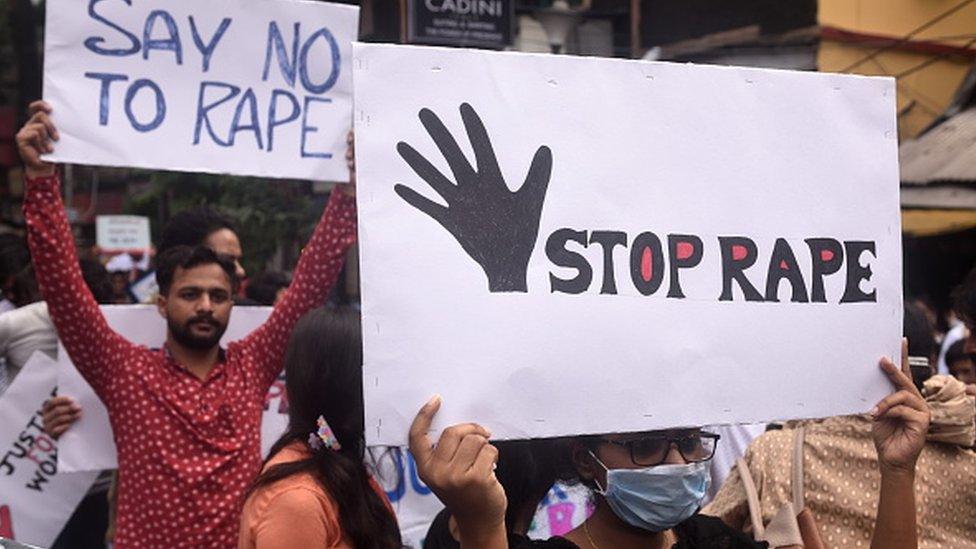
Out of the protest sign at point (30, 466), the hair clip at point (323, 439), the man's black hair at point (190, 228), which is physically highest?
the man's black hair at point (190, 228)

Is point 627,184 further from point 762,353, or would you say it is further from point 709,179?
point 762,353

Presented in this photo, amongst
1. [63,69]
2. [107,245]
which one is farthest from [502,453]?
[107,245]

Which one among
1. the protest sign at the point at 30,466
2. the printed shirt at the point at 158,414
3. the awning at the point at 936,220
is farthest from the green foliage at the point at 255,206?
the printed shirt at the point at 158,414

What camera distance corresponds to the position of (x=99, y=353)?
375cm

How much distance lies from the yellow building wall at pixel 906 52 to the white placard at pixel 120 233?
8.02 meters

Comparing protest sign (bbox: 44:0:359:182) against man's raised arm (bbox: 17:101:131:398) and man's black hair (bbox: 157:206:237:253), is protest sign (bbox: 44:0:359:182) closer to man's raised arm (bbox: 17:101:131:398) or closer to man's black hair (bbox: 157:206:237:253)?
man's raised arm (bbox: 17:101:131:398)

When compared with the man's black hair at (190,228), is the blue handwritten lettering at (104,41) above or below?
above

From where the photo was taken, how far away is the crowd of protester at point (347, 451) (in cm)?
252

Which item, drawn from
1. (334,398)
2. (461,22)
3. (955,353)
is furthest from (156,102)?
(461,22)

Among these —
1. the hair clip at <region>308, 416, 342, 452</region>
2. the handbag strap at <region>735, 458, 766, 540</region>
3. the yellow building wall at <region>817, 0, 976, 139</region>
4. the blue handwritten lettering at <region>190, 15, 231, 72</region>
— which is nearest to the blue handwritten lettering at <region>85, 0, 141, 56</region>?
the blue handwritten lettering at <region>190, 15, 231, 72</region>

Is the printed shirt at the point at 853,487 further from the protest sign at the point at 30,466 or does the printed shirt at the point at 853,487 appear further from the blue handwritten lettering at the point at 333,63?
the protest sign at the point at 30,466

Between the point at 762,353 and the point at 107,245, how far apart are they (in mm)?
12959

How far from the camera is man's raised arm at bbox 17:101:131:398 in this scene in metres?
3.61

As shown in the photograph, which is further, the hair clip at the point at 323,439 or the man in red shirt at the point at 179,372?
the man in red shirt at the point at 179,372
